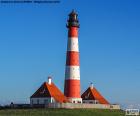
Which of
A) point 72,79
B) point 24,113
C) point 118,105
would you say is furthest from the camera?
point 118,105

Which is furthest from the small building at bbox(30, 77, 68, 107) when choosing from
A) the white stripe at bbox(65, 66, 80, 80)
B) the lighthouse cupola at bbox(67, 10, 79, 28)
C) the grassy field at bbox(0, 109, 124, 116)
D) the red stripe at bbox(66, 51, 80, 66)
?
the lighthouse cupola at bbox(67, 10, 79, 28)

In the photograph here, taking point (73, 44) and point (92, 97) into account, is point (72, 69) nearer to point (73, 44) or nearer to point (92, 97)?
point (73, 44)

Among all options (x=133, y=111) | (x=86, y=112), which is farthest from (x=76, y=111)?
(x=133, y=111)

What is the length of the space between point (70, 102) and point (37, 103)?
473 cm

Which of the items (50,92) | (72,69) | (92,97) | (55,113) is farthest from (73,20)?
(55,113)

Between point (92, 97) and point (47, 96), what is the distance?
788 cm

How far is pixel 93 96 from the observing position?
7919 cm

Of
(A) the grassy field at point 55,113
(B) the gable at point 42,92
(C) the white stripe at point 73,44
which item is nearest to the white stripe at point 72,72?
(C) the white stripe at point 73,44

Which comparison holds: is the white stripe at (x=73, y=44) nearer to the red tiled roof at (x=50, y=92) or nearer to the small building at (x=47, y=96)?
the small building at (x=47, y=96)

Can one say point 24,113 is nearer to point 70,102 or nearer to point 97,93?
point 70,102

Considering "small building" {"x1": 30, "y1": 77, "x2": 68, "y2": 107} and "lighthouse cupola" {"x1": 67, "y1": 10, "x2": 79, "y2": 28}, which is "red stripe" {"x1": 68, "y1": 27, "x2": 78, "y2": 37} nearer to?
"lighthouse cupola" {"x1": 67, "y1": 10, "x2": 79, "y2": 28}

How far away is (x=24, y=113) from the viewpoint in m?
60.3

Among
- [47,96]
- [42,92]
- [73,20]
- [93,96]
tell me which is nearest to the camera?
[73,20]

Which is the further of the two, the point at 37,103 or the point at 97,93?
the point at 97,93
